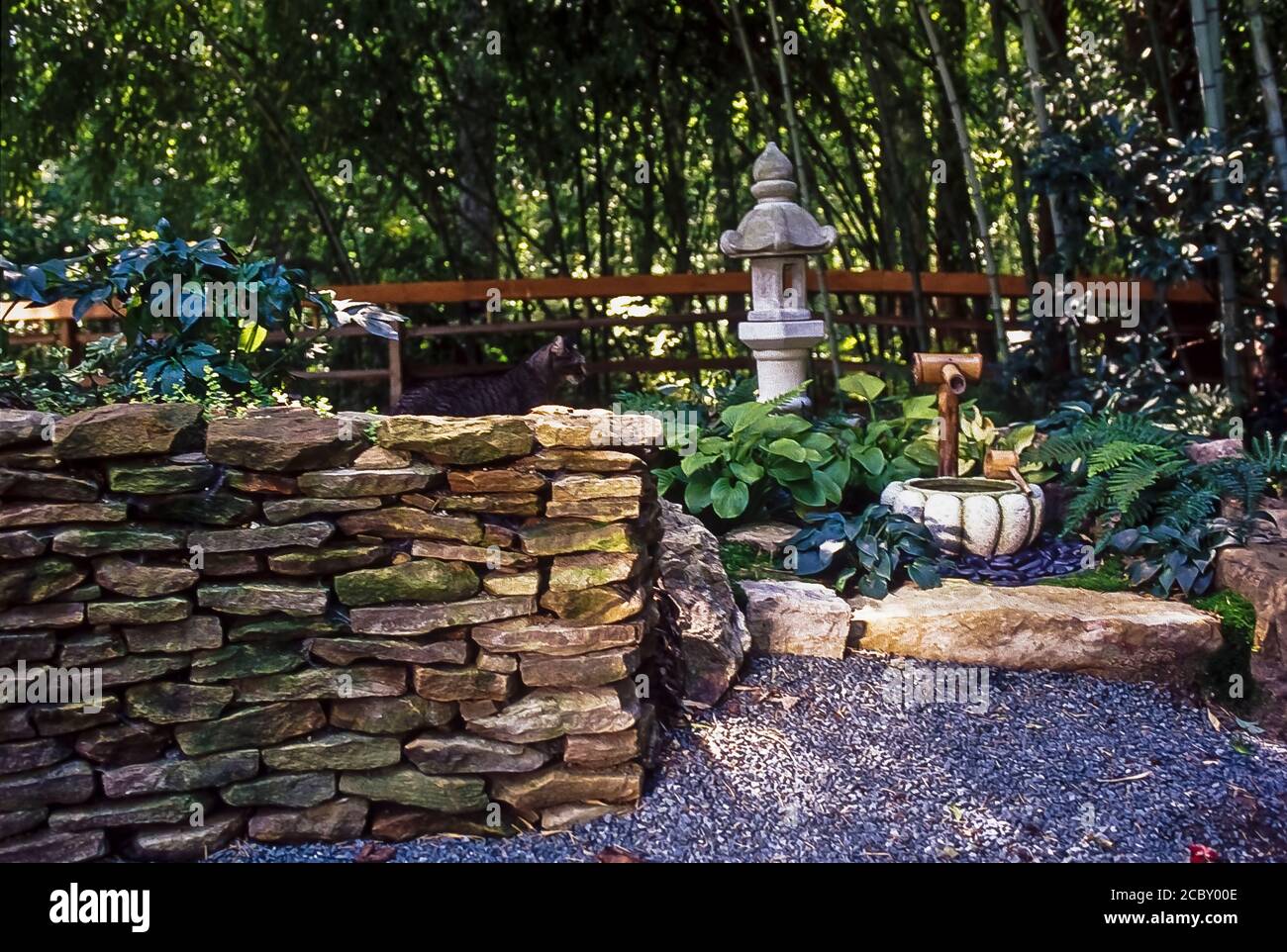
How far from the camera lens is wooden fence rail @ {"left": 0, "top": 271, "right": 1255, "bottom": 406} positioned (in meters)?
6.58

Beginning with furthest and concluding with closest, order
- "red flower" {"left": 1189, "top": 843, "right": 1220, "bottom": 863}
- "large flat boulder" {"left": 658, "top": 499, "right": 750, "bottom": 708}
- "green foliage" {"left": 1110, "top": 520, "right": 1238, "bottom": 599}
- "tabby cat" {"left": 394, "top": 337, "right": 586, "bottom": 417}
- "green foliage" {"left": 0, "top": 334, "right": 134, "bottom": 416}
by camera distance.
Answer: "tabby cat" {"left": 394, "top": 337, "right": 586, "bottom": 417}
"green foliage" {"left": 1110, "top": 520, "right": 1238, "bottom": 599}
"large flat boulder" {"left": 658, "top": 499, "right": 750, "bottom": 708}
"green foliage" {"left": 0, "top": 334, "right": 134, "bottom": 416}
"red flower" {"left": 1189, "top": 843, "right": 1220, "bottom": 863}

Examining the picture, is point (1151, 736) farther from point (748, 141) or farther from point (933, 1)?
point (748, 141)

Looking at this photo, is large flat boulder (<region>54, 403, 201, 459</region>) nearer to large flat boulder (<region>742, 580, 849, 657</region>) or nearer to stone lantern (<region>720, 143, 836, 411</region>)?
large flat boulder (<region>742, 580, 849, 657</region>)

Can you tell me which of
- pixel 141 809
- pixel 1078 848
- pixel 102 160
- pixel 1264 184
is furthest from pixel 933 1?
pixel 141 809

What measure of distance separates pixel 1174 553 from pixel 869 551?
37.5 inches

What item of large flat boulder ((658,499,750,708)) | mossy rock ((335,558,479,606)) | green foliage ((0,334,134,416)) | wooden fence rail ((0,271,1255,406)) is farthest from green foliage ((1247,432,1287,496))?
green foliage ((0,334,134,416))

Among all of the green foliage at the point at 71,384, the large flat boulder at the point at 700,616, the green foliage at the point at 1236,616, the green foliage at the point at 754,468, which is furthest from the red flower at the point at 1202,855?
the green foliage at the point at 71,384

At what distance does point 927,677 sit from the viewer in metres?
3.46

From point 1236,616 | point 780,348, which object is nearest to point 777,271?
point 780,348

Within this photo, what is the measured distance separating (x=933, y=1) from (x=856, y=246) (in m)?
1.80

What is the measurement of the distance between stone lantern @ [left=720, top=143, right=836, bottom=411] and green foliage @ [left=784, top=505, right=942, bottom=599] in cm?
129

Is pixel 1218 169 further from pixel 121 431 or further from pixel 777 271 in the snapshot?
pixel 121 431

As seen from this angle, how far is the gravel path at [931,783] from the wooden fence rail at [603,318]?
316 cm

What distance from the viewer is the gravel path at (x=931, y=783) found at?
284 centimetres
